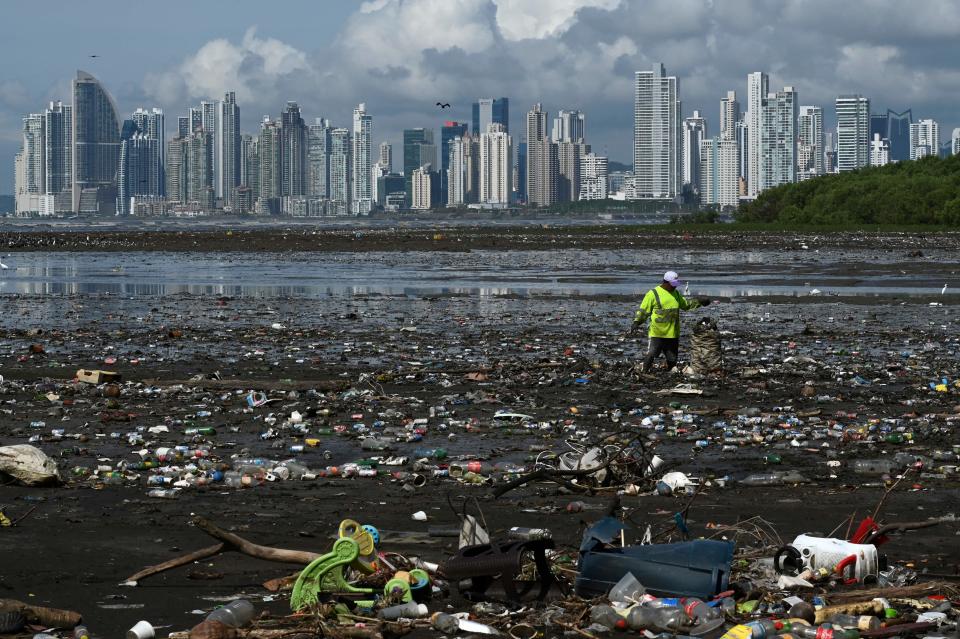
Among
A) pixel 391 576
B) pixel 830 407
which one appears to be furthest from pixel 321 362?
pixel 391 576

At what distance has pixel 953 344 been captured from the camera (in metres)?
21.6

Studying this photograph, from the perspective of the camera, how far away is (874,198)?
99688 millimetres

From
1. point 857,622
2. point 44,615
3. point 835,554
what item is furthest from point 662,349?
point 44,615

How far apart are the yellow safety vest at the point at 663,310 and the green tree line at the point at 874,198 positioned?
76.6 m

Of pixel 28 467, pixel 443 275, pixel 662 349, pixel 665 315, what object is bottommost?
pixel 28 467

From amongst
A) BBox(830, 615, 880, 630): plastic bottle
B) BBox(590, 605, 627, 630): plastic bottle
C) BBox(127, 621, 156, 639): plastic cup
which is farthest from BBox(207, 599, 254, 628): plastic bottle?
BBox(830, 615, 880, 630): plastic bottle

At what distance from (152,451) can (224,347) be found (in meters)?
9.54

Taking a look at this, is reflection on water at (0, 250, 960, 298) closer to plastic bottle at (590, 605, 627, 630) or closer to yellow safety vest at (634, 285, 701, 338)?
yellow safety vest at (634, 285, 701, 338)

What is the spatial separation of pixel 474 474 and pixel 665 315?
257 inches

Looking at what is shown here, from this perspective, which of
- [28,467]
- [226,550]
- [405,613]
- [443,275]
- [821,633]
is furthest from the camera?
[443,275]

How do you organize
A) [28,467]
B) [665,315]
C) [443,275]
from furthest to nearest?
[443,275], [665,315], [28,467]

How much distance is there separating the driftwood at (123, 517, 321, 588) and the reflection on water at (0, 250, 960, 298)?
26.0 meters

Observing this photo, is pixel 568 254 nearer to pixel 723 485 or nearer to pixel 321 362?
pixel 321 362

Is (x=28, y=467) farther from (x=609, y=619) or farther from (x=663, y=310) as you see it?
(x=663, y=310)
